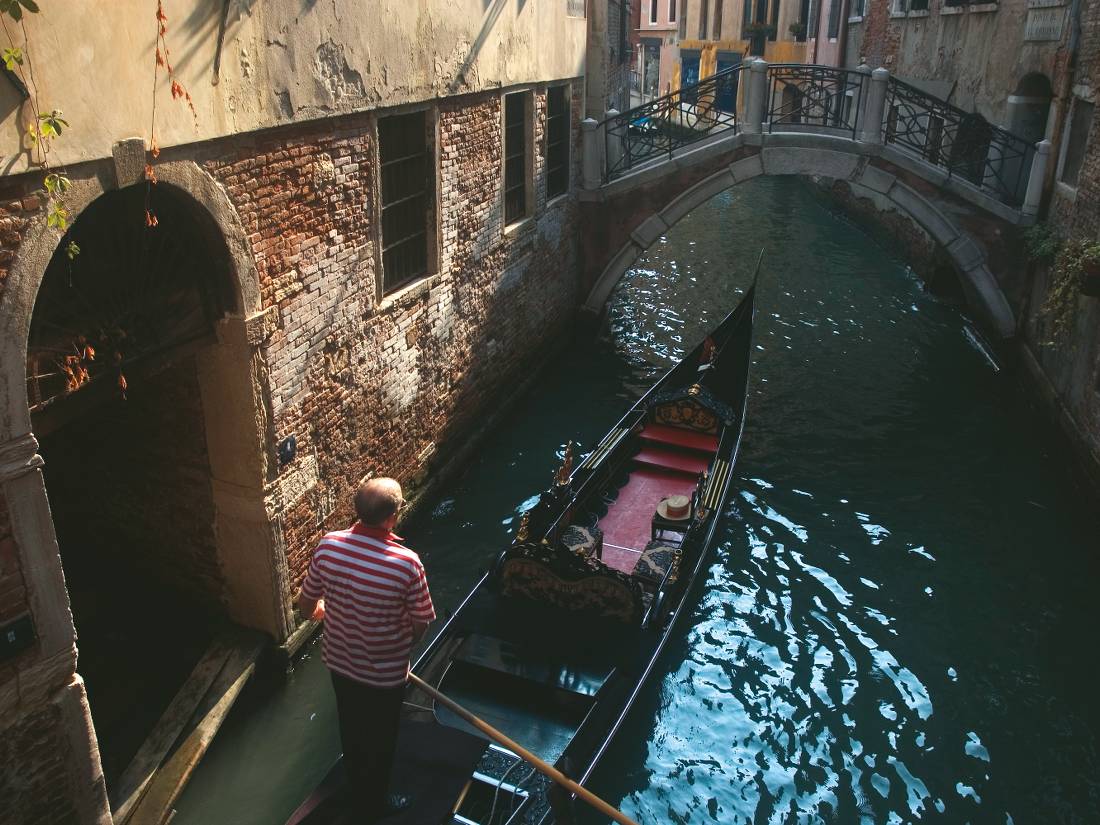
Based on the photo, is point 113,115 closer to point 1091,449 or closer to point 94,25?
point 94,25

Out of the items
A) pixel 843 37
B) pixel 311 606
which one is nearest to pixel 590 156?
pixel 311 606

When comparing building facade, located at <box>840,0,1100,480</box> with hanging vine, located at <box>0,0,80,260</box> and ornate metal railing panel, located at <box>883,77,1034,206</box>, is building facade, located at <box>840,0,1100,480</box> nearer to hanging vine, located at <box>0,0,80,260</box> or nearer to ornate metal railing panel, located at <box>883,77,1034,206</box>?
ornate metal railing panel, located at <box>883,77,1034,206</box>

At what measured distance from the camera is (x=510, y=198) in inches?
311

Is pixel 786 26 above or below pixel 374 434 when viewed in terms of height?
above

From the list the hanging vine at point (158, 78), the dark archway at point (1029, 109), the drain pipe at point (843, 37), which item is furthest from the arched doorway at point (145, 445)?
the drain pipe at point (843, 37)

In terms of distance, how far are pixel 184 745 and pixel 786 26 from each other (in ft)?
67.0

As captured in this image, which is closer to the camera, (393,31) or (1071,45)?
(393,31)

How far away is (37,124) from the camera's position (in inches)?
115

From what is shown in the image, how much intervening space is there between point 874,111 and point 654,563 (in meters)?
5.62

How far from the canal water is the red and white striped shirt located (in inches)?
61.1

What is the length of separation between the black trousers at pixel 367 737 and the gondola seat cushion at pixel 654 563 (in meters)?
2.15

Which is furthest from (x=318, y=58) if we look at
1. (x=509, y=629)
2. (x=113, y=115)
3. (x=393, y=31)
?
(x=509, y=629)

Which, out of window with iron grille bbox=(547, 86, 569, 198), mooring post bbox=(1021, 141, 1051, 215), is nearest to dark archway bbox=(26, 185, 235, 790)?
window with iron grille bbox=(547, 86, 569, 198)

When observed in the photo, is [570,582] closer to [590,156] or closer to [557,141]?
[557,141]
